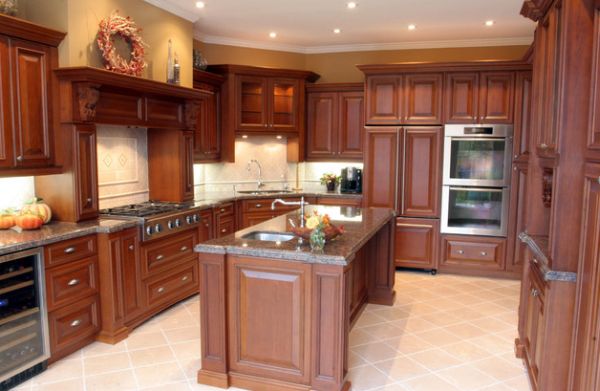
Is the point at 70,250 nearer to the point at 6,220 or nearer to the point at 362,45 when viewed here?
the point at 6,220

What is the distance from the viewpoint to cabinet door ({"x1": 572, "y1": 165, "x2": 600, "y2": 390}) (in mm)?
2197

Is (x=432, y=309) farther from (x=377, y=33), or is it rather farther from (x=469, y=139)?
(x=377, y=33)

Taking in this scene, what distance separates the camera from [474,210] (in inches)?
223

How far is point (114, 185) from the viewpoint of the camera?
454 centimetres

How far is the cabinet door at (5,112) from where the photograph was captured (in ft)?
10.6

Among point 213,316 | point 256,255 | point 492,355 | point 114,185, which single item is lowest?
point 492,355

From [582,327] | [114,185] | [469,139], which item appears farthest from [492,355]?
[114,185]

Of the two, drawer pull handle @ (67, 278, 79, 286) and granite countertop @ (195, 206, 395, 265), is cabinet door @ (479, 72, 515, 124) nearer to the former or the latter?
granite countertop @ (195, 206, 395, 265)

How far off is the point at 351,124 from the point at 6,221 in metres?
4.34

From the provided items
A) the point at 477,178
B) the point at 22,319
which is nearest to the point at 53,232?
the point at 22,319

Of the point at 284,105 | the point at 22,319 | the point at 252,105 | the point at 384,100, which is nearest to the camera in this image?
the point at 22,319

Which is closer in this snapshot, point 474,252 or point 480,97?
point 480,97

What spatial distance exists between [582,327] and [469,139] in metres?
3.49

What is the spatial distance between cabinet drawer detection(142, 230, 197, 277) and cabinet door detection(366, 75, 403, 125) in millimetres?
2646
